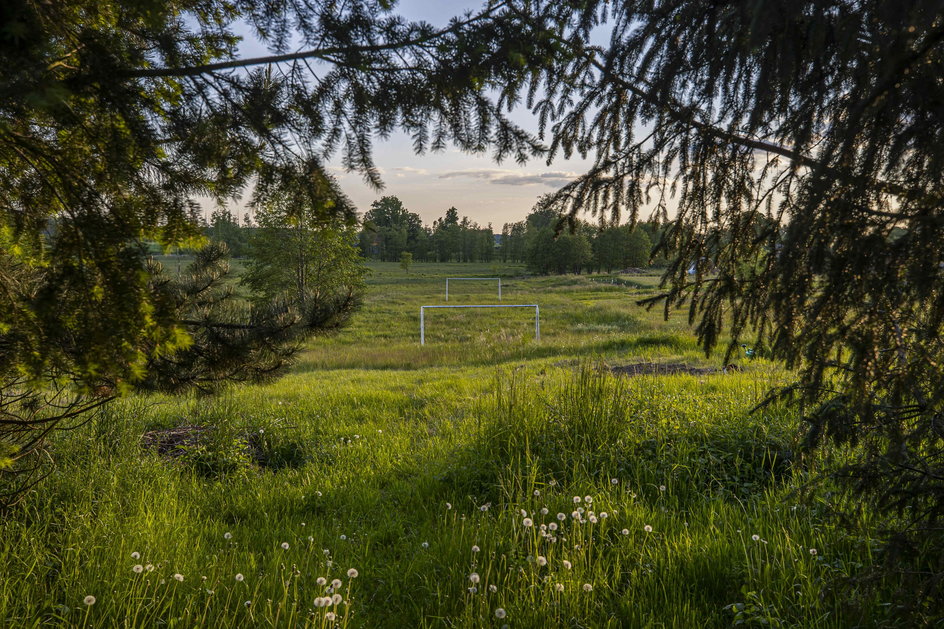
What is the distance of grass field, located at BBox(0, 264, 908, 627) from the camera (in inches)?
94.7

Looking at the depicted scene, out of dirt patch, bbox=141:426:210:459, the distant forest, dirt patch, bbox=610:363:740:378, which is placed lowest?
dirt patch, bbox=141:426:210:459

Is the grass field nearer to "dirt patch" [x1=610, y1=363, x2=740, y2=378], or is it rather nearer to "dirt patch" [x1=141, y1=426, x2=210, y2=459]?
"dirt patch" [x1=141, y1=426, x2=210, y2=459]

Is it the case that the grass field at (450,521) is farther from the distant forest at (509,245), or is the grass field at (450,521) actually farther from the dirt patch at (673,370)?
the distant forest at (509,245)

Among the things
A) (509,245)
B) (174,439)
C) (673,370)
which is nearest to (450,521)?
(174,439)

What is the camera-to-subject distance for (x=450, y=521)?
3381mm

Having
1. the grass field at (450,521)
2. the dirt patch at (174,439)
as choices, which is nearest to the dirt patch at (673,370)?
the grass field at (450,521)

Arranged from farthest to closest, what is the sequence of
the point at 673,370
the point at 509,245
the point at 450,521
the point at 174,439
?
the point at 509,245, the point at 673,370, the point at 174,439, the point at 450,521

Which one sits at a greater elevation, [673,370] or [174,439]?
[673,370]

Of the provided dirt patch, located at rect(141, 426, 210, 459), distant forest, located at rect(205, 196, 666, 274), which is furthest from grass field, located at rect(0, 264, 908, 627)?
distant forest, located at rect(205, 196, 666, 274)

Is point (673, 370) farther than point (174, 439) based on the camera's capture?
Yes

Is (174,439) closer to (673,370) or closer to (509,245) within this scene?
(673,370)

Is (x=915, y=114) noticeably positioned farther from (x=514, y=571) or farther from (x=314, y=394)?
(x=314, y=394)

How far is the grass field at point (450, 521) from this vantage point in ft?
7.89

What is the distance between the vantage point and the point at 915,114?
1742 mm
